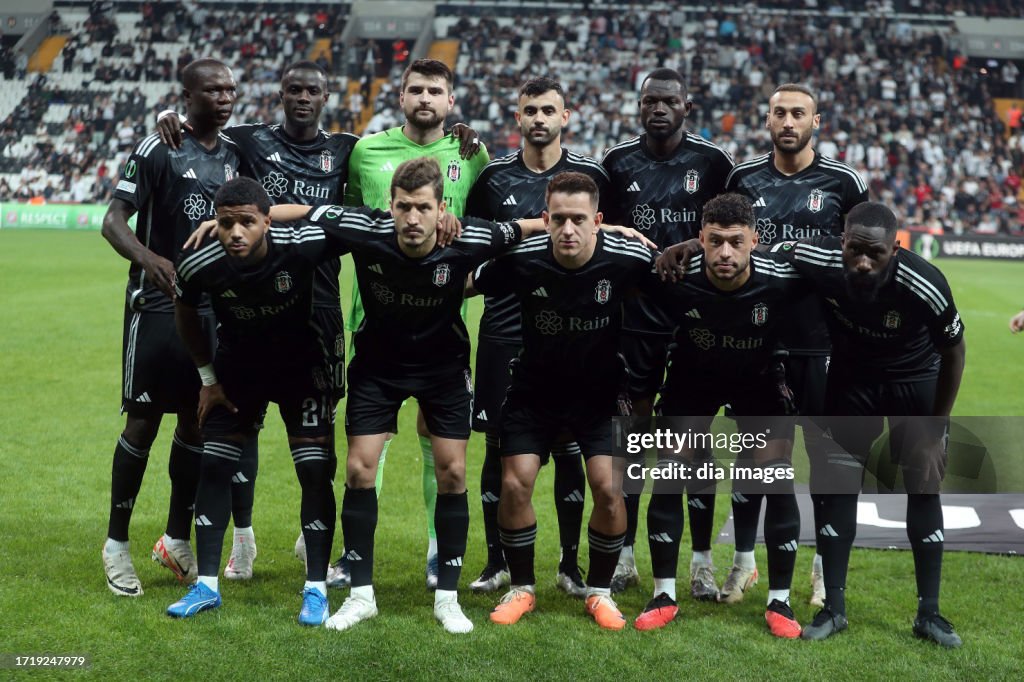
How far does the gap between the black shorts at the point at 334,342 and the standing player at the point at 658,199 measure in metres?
1.45

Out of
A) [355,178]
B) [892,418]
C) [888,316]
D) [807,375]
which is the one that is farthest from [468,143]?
[892,418]

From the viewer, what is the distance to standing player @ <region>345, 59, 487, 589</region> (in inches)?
222

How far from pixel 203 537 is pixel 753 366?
2.62m

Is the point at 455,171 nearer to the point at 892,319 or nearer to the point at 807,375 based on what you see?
the point at 807,375

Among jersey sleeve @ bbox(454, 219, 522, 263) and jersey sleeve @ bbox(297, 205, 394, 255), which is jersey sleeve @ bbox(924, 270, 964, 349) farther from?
jersey sleeve @ bbox(297, 205, 394, 255)

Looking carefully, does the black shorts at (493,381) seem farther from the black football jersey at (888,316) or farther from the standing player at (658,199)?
the black football jersey at (888,316)

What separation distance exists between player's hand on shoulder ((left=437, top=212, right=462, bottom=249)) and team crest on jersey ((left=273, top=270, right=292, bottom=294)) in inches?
27.2

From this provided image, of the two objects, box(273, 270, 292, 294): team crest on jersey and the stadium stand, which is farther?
the stadium stand

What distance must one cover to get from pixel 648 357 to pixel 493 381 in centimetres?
81

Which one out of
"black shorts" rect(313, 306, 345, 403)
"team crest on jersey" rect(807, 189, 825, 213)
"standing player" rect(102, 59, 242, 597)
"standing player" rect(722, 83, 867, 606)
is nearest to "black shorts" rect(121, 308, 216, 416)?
"standing player" rect(102, 59, 242, 597)

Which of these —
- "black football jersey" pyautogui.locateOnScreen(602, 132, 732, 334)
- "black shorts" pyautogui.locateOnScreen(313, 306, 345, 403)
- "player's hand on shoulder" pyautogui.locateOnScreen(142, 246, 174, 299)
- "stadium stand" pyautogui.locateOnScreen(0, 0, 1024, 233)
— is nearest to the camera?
"player's hand on shoulder" pyautogui.locateOnScreen(142, 246, 174, 299)

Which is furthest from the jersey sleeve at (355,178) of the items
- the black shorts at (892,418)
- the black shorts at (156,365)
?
the black shorts at (892,418)

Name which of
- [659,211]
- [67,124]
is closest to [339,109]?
[67,124]

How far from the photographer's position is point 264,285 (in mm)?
4820
